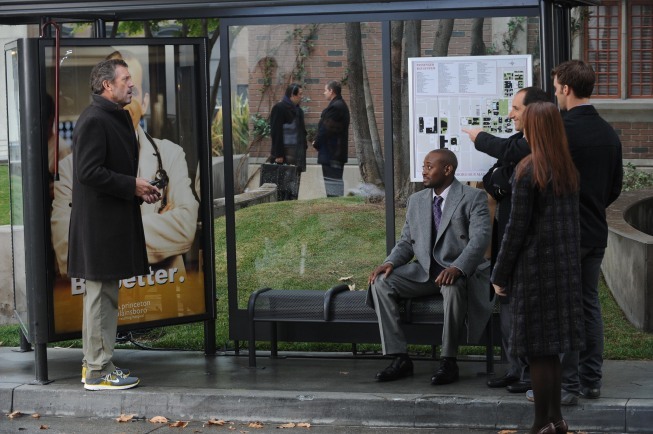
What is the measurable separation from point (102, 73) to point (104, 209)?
79cm

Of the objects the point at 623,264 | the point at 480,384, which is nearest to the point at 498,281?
the point at 480,384

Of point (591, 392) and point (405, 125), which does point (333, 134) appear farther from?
point (591, 392)

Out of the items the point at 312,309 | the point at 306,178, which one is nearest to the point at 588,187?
the point at 312,309

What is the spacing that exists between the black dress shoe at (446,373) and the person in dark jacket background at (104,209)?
179 cm

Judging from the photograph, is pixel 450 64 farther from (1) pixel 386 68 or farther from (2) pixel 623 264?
(2) pixel 623 264

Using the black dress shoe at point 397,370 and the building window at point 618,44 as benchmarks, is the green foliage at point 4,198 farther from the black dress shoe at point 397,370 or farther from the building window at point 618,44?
the building window at point 618,44

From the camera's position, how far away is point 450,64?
7.29 meters

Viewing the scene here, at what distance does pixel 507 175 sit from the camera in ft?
21.3

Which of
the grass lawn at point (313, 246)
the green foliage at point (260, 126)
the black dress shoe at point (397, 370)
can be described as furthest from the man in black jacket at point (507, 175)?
the green foliage at point (260, 126)

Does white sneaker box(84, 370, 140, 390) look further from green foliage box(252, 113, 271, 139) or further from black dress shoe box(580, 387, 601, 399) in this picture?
black dress shoe box(580, 387, 601, 399)

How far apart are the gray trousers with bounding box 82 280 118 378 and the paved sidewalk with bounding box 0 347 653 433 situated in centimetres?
18

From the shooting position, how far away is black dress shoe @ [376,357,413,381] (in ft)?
22.7

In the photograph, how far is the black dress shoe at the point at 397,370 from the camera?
22.7 ft

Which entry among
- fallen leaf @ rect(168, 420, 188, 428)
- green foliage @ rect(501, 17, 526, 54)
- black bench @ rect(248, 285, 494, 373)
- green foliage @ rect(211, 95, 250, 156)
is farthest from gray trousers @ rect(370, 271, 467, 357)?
green foliage @ rect(501, 17, 526, 54)
